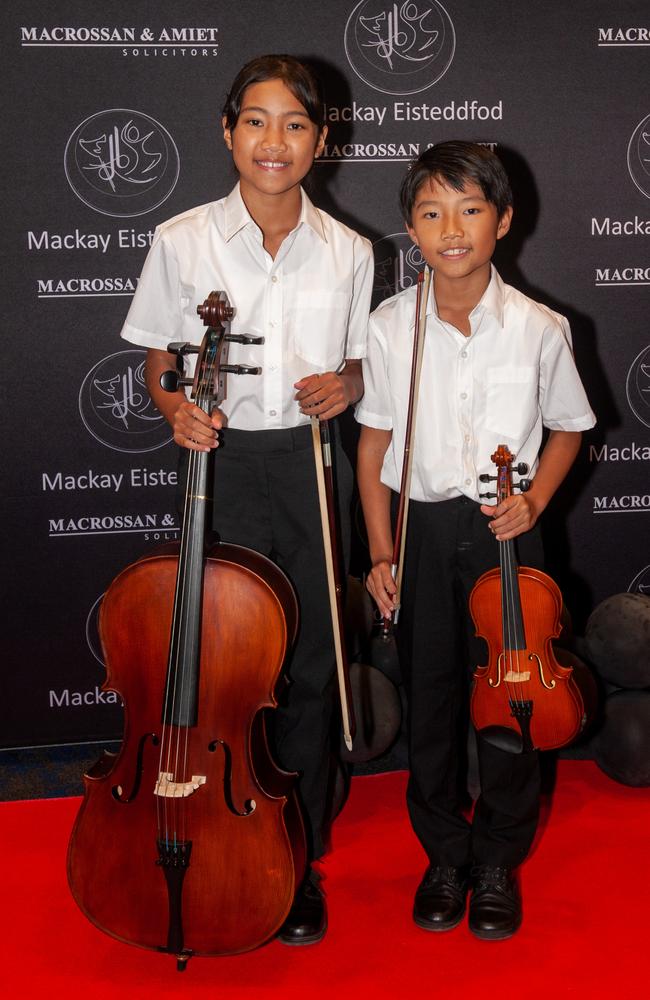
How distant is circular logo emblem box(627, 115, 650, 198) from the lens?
3141mm

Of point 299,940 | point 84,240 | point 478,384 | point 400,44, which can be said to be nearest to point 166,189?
point 84,240

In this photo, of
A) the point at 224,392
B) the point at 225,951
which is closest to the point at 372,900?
the point at 225,951

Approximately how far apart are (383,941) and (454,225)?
1419 mm

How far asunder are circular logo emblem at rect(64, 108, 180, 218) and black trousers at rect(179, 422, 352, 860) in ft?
3.96

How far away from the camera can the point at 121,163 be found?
297 centimetres

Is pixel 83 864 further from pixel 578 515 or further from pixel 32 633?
pixel 578 515

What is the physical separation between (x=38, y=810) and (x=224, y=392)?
51.5 inches

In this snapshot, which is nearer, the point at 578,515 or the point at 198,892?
the point at 198,892

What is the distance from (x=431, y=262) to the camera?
1.99 m

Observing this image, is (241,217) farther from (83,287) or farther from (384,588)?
(83,287)

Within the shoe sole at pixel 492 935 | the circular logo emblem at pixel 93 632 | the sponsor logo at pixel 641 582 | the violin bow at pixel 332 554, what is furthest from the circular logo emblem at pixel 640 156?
the shoe sole at pixel 492 935

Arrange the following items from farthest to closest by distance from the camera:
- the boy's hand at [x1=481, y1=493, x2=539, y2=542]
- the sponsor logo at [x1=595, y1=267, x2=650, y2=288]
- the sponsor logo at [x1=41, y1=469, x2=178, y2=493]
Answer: the sponsor logo at [x1=595, y1=267, x2=650, y2=288]
the sponsor logo at [x1=41, y1=469, x2=178, y2=493]
the boy's hand at [x1=481, y1=493, x2=539, y2=542]

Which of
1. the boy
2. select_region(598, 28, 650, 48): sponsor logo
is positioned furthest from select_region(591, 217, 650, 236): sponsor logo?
the boy

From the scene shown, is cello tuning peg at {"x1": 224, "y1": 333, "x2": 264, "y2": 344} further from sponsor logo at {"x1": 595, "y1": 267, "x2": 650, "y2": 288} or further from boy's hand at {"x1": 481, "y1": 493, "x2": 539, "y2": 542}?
sponsor logo at {"x1": 595, "y1": 267, "x2": 650, "y2": 288}
